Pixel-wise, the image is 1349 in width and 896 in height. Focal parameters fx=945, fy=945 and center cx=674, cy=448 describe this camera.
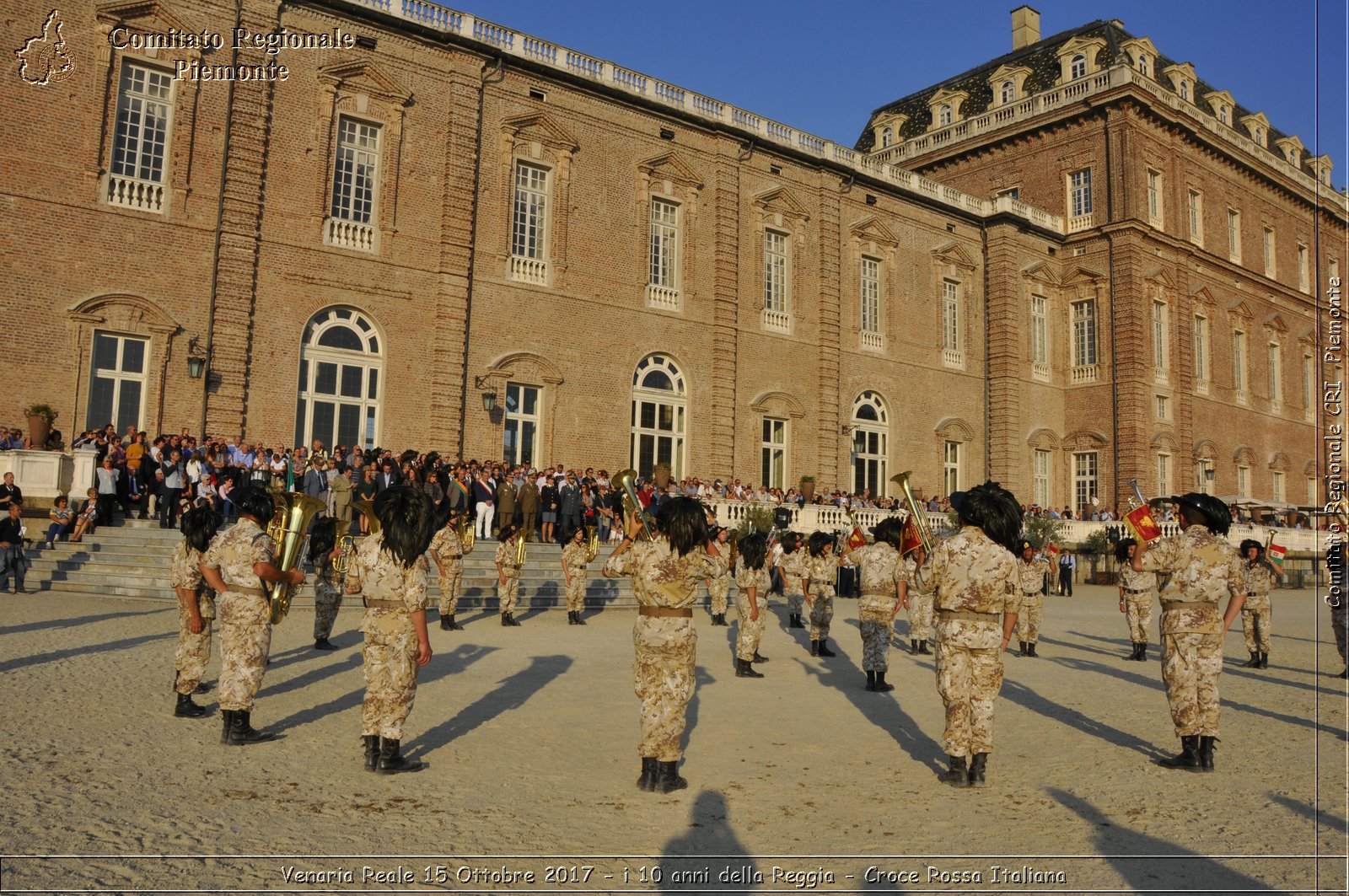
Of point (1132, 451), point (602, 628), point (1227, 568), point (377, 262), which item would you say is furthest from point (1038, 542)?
point (1227, 568)

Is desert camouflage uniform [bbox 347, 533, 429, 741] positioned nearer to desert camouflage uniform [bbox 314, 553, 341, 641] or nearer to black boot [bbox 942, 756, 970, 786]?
black boot [bbox 942, 756, 970, 786]

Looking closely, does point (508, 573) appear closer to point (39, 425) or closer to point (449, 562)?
point (449, 562)

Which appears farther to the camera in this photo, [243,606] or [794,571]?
[794,571]

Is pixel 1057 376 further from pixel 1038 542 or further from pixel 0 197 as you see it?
pixel 0 197

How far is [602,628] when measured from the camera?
14977 mm

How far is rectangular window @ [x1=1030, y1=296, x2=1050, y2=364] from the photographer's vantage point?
37.9 m

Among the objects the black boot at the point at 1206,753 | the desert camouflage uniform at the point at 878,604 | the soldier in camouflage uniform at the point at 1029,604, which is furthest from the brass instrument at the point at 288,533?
the soldier in camouflage uniform at the point at 1029,604

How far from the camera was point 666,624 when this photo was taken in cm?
627

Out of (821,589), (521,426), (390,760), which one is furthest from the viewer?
(521,426)

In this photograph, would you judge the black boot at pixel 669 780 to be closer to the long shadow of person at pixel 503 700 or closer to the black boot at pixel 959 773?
the black boot at pixel 959 773

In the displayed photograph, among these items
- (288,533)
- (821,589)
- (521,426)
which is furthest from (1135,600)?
(521,426)

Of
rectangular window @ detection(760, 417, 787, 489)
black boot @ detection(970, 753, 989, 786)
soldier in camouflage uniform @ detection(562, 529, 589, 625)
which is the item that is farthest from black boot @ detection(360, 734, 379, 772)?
rectangular window @ detection(760, 417, 787, 489)

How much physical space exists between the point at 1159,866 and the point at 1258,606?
9.36 meters

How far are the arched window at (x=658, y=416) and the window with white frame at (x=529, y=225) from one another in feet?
13.4
